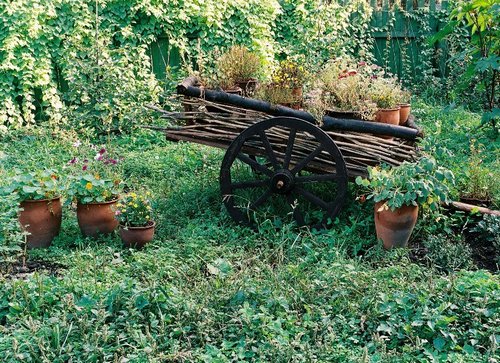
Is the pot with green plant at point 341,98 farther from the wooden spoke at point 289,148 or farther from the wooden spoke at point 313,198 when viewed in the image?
the wooden spoke at point 313,198

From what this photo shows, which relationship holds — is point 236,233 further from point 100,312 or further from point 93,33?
point 93,33

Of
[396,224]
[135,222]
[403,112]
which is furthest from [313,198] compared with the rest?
[135,222]

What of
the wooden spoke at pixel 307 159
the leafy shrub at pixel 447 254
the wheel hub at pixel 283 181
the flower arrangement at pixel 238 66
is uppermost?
the flower arrangement at pixel 238 66

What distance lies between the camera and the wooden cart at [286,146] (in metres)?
5.09

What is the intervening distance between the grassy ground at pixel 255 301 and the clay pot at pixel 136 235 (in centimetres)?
7

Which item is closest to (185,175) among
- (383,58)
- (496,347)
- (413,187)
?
(413,187)

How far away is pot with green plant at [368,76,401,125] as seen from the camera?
539cm

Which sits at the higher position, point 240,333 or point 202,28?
point 202,28

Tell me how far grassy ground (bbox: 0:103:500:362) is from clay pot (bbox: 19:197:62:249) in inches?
5.7

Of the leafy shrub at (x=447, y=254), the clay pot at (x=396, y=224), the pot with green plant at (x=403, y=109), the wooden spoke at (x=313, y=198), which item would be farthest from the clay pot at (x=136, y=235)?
the pot with green plant at (x=403, y=109)

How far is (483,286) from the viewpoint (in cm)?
373

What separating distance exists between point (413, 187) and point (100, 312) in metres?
2.37

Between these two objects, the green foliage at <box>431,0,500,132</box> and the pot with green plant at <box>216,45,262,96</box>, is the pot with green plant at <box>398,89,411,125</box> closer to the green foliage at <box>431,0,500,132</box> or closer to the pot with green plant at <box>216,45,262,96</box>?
the green foliage at <box>431,0,500,132</box>

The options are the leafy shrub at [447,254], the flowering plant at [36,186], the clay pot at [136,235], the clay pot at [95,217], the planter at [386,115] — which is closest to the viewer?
the leafy shrub at [447,254]
